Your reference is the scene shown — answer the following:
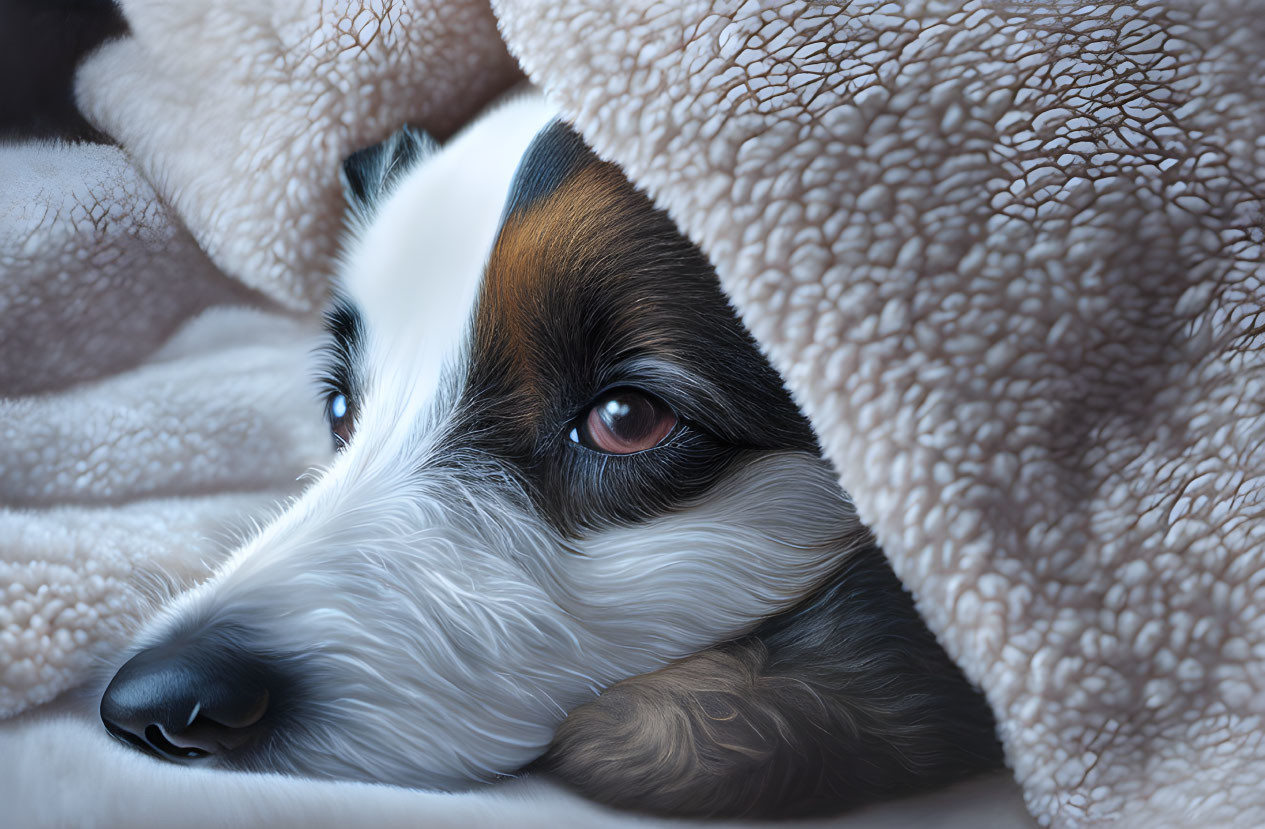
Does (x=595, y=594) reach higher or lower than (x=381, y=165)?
lower

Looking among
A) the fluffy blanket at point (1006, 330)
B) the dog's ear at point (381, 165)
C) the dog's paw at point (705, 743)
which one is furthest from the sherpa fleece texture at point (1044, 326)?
the dog's ear at point (381, 165)

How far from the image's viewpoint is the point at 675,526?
23.7 inches

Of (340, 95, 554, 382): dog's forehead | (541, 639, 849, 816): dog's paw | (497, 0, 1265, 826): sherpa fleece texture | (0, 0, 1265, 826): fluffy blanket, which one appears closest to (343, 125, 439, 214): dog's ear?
(340, 95, 554, 382): dog's forehead

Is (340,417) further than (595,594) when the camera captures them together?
Yes

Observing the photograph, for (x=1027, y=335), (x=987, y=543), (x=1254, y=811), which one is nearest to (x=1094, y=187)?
(x=1027, y=335)

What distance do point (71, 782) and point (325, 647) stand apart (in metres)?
0.18

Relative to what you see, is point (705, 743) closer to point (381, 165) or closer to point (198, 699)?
point (198, 699)

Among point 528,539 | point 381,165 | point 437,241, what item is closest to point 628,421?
point 528,539

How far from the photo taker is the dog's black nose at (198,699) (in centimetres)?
55

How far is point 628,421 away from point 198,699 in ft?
0.91

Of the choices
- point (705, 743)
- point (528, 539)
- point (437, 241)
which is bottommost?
point (705, 743)

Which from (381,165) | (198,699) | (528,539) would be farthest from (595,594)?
(381,165)

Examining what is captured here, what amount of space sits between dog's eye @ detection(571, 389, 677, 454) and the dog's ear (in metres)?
0.27

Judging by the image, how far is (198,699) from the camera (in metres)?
0.55
